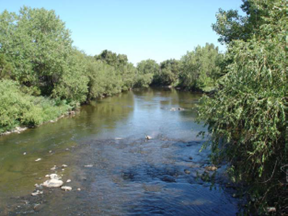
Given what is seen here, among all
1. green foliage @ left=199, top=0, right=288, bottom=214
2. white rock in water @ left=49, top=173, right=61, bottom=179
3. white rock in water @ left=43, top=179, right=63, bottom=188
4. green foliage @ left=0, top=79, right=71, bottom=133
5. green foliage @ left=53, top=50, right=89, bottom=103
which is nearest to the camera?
green foliage @ left=199, top=0, right=288, bottom=214

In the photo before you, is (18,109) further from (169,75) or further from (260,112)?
(169,75)

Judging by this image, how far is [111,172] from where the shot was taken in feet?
52.2

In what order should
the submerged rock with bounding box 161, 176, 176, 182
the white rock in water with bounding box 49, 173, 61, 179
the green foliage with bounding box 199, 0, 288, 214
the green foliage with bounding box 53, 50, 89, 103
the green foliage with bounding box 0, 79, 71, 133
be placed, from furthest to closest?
the green foliage with bounding box 53, 50, 89, 103
the green foliage with bounding box 0, 79, 71, 133
the white rock in water with bounding box 49, 173, 61, 179
the submerged rock with bounding box 161, 176, 176, 182
the green foliage with bounding box 199, 0, 288, 214

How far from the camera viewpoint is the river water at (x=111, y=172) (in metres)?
11.8

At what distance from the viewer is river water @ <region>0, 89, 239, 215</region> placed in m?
11.8

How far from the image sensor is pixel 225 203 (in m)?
11.9

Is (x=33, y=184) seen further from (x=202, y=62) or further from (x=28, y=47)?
(x=202, y=62)

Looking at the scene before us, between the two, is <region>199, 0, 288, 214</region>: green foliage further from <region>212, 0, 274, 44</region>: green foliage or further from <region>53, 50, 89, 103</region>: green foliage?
<region>53, 50, 89, 103</region>: green foliage

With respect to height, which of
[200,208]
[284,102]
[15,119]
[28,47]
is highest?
[28,47]

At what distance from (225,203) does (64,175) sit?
9452mm

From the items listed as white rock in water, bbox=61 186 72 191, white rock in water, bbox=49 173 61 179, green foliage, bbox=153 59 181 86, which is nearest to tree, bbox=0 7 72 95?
white rock in water, bbox=49 173 61 179

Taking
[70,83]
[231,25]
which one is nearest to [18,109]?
[70,83]

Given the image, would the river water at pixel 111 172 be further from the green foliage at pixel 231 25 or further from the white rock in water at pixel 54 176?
the green foliage at pixel 231 25

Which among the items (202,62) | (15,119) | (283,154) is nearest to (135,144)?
(15,119)
